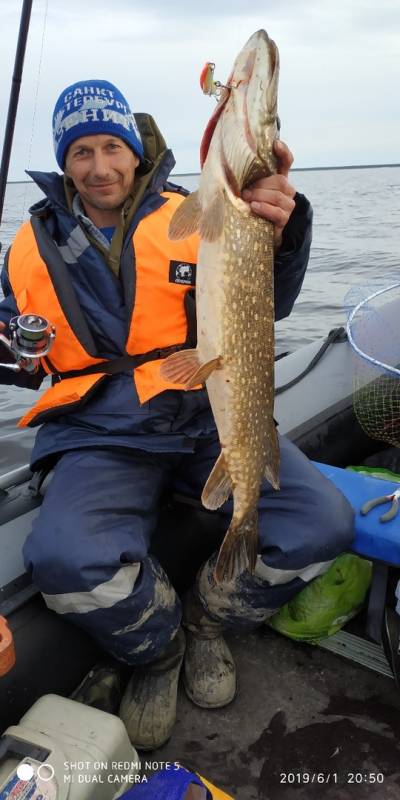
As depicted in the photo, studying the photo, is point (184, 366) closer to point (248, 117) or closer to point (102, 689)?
point (248, 117)

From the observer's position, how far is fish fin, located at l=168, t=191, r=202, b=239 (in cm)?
206

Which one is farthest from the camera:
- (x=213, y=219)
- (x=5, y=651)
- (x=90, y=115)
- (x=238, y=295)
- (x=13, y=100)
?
(x=13, y=100)

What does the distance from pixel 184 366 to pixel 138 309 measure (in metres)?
0.52

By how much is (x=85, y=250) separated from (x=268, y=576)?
152cm

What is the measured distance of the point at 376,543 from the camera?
8.41 feet

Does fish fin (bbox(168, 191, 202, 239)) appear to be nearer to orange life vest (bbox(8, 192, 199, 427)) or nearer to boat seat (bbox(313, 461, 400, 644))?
orange life vest (bbox(8, 192, 199, 427))

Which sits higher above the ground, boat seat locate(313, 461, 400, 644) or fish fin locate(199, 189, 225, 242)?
fish fin locate(199, 189, 225, 242)

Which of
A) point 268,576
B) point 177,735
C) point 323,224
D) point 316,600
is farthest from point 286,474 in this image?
point 323,224

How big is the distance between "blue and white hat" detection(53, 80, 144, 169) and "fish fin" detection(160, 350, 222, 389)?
45.0 inches

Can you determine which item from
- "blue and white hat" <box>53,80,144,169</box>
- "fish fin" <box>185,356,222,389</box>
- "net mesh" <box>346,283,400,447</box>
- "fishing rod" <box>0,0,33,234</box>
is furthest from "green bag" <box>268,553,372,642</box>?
"fishing rod" <box>0,0,33,234</box>

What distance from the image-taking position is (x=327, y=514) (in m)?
2.53

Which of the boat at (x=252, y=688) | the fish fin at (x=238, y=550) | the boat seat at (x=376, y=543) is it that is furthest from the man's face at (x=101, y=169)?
the boat seat at (x=376, y=543)

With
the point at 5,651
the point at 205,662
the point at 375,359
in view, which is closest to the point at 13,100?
the point at 375,359

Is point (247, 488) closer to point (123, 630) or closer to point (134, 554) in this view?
point (134, 554)
